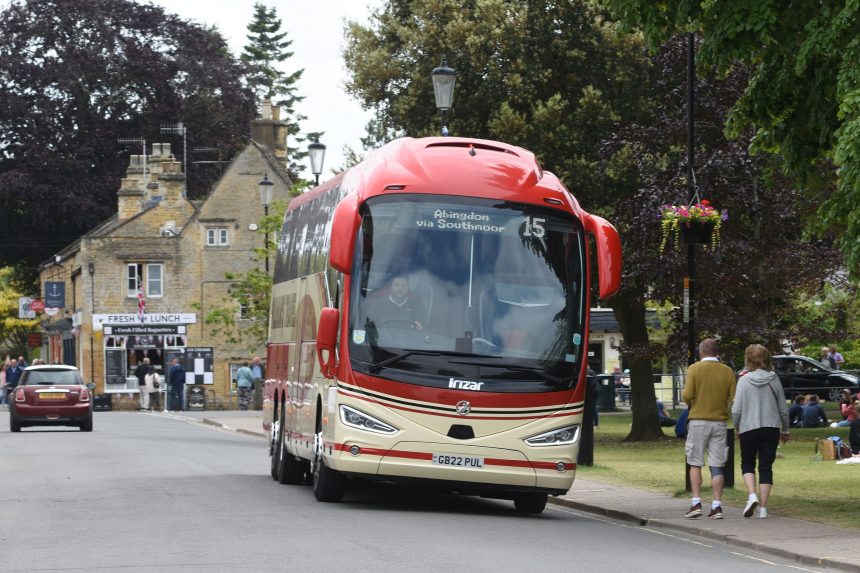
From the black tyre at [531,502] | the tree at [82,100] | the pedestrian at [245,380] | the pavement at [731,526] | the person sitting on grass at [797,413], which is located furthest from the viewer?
the tree at [82,100]

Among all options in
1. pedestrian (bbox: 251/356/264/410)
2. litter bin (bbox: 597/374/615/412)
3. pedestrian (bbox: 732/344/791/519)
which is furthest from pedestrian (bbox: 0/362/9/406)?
pedestrian (bbox: 732/344/791/519)

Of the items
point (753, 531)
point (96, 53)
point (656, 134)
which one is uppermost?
point (96, 53)

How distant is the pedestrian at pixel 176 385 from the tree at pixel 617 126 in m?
29.3

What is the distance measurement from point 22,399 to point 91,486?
19822mm

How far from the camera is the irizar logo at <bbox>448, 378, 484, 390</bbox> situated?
56.8 feet

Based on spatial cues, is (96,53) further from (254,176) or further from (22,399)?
(22,399)

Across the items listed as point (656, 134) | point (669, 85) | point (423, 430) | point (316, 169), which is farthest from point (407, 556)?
point (316, 169)

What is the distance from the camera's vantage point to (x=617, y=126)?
33688mm

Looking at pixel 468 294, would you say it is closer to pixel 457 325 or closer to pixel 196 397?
pixel 457 325

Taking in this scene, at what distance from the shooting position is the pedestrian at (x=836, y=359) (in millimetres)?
52438

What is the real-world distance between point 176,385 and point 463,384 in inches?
1907

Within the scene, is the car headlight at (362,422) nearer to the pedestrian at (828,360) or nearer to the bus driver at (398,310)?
the bus driver at (398,310)

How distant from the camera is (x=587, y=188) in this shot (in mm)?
33969

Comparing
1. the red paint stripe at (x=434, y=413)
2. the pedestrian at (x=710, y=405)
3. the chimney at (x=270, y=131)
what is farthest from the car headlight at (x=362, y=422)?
the chimney at (x=270, y=131)
